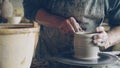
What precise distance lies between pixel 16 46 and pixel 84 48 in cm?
44

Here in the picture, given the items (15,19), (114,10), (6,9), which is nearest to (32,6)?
(114,10)

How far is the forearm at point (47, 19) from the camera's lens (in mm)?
1439

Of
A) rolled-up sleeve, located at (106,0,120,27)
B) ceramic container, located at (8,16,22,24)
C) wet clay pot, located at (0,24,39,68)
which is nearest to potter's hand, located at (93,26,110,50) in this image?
rolled-up sleeve, located at (106,0,120,27)

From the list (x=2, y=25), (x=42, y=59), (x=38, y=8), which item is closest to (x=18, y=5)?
(x=38, y=8)

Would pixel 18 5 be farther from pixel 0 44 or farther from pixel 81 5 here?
pixel 0 44

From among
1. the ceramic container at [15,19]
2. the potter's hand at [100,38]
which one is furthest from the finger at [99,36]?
the ceramic container at [15,19]

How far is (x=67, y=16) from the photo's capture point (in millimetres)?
1455

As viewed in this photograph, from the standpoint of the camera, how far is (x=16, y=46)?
87 centimetres

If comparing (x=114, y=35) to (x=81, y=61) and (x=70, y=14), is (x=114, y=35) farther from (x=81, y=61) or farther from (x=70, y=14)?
(x=81, y=61)

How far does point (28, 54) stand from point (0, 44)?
0.38 ft

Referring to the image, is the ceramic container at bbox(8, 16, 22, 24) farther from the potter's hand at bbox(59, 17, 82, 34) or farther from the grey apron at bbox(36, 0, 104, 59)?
the potter's hand at bbox(59, 17, 82, 34)

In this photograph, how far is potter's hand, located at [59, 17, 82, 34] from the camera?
1.31 metres

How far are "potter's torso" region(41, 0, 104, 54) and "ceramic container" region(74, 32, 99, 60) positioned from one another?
0.24 metres

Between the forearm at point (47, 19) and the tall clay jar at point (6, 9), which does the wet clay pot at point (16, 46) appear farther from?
the tall clay jar at point (6, 9)
